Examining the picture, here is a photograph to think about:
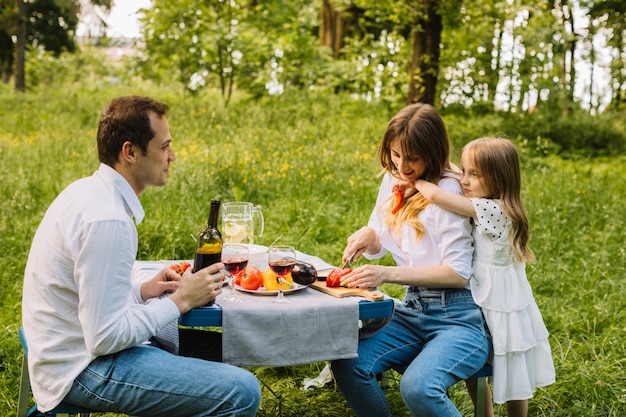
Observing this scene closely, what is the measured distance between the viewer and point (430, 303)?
3023 millimetres

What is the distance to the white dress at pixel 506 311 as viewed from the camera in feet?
9.49

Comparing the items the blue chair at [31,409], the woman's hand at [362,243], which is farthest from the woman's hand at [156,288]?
the woman's hand at [362,243]

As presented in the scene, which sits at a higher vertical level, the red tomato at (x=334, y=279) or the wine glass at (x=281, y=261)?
the wine glass at (x=281, y=261)

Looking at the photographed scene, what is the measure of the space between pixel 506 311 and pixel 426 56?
7.98 metres

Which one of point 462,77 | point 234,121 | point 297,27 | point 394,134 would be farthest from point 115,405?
point 297,27

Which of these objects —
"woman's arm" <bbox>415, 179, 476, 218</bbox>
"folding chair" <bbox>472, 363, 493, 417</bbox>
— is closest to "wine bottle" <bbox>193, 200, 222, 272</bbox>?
"woman's arm" <bbox>415, 179, 476, 218</bbox>

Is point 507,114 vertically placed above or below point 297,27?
below

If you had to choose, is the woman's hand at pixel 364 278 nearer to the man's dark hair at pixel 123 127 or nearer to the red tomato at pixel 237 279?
the red tomato at pixel 237 279

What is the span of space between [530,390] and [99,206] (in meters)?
1.93

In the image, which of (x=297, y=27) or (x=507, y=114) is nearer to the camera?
(x=507, y=114)

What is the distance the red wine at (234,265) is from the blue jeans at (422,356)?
2.00ft

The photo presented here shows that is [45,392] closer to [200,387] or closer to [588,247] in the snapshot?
[200,387]

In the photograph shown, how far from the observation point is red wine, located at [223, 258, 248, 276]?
8.61 feet

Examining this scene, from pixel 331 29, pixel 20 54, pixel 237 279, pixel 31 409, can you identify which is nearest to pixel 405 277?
pixel 237 279
